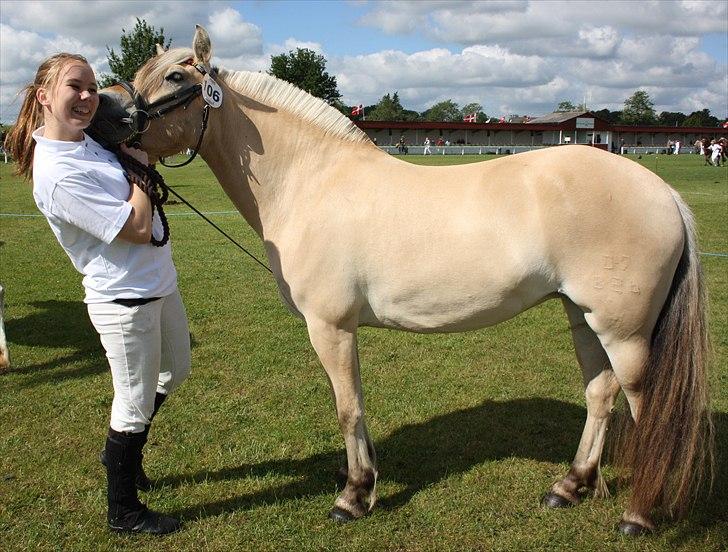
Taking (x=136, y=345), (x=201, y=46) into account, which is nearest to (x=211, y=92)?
(x=201, y=46)

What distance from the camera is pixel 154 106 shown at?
299 centimetres

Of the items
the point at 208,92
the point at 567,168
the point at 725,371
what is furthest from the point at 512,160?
the point at 725,371

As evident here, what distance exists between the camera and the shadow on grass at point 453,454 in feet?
11.5

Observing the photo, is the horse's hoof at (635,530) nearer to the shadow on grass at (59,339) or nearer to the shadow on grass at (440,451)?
the shadow on grass at (440,451)

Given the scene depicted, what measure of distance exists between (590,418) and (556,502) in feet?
1.79

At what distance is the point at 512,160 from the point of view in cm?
314

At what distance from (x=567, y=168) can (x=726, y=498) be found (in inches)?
87.7

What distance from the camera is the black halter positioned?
290cm

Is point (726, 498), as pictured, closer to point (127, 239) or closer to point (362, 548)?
point (362, 548)

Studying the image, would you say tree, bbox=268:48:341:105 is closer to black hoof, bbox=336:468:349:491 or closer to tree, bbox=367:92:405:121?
tree, bbox=367:92:405:121

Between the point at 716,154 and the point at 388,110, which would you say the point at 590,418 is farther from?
the point at 388,110

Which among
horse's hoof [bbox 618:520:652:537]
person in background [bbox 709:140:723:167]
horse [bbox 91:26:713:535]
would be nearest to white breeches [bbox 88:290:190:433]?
horse [bbox 91:26:713:535]

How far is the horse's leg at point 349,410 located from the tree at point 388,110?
10499 centimetres

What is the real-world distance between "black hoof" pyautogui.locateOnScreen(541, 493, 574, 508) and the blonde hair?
336cm
